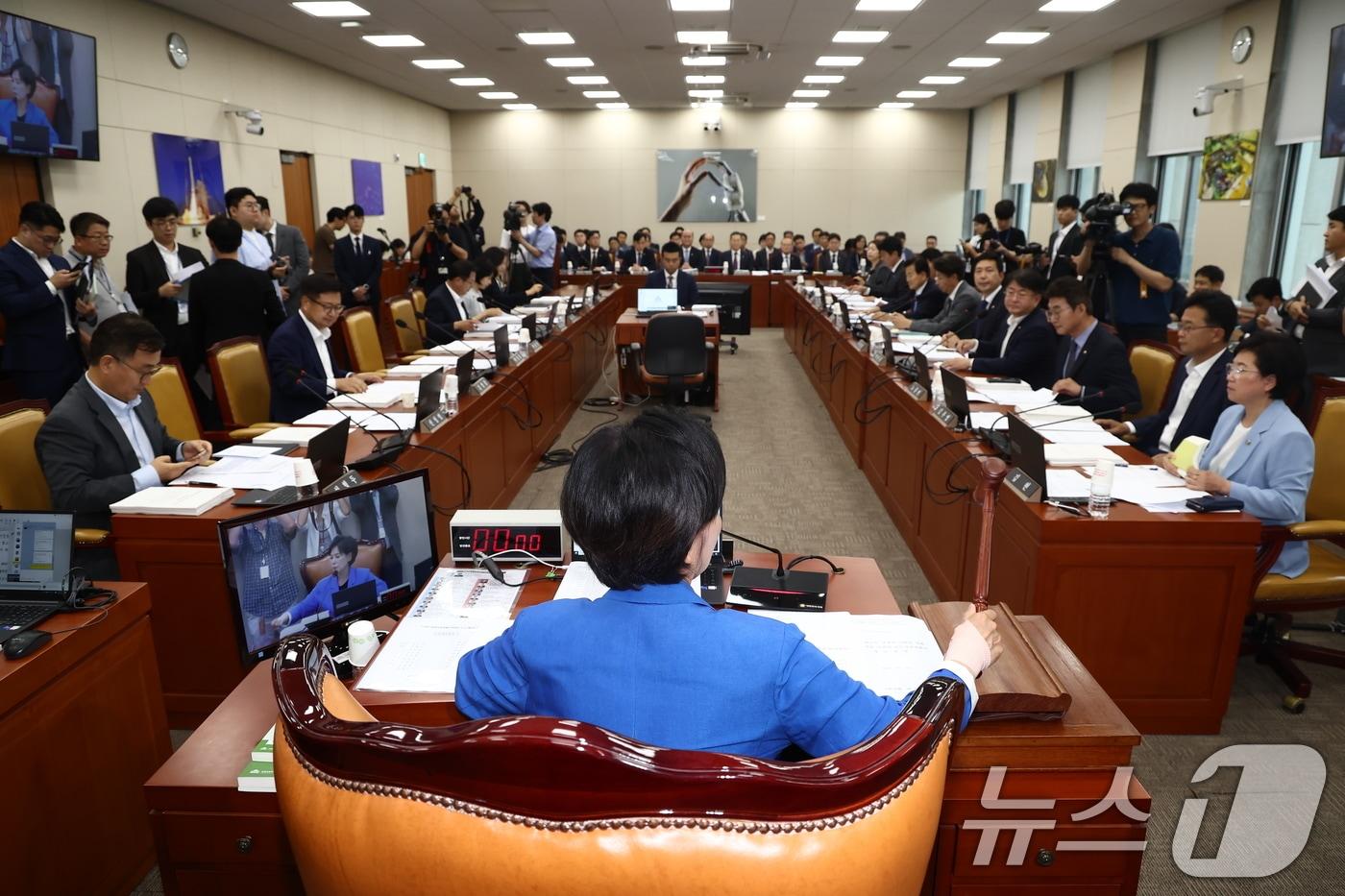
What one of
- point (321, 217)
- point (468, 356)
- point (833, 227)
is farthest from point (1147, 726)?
point (833, 227)

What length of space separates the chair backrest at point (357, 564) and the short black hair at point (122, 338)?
1.29 m

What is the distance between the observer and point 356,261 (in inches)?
302

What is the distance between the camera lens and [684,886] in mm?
695

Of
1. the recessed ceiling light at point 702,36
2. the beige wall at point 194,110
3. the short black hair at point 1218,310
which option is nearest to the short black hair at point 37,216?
the beige wall at point 194,110

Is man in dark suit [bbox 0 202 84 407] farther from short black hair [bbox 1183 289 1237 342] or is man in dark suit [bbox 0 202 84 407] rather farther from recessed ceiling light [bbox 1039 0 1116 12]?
recessed ceiling light [bbox 1039 0 1116 12]

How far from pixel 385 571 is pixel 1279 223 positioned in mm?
7619

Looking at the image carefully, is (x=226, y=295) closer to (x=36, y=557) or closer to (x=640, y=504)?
(x=36, y=557)

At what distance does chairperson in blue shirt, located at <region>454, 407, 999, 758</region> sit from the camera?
967 millimetres

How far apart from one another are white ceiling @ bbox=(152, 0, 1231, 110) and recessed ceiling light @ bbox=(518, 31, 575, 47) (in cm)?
11

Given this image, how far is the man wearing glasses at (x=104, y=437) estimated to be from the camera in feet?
7.99

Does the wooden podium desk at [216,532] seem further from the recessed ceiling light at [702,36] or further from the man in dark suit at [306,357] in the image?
the recessed ceiling light at [702,36]

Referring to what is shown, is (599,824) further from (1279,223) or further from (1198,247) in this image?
(1198,247)

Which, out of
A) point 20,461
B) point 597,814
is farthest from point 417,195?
point 597,814

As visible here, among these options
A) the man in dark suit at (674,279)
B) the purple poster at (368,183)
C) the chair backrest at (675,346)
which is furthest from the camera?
the purple poster at (368,183)
